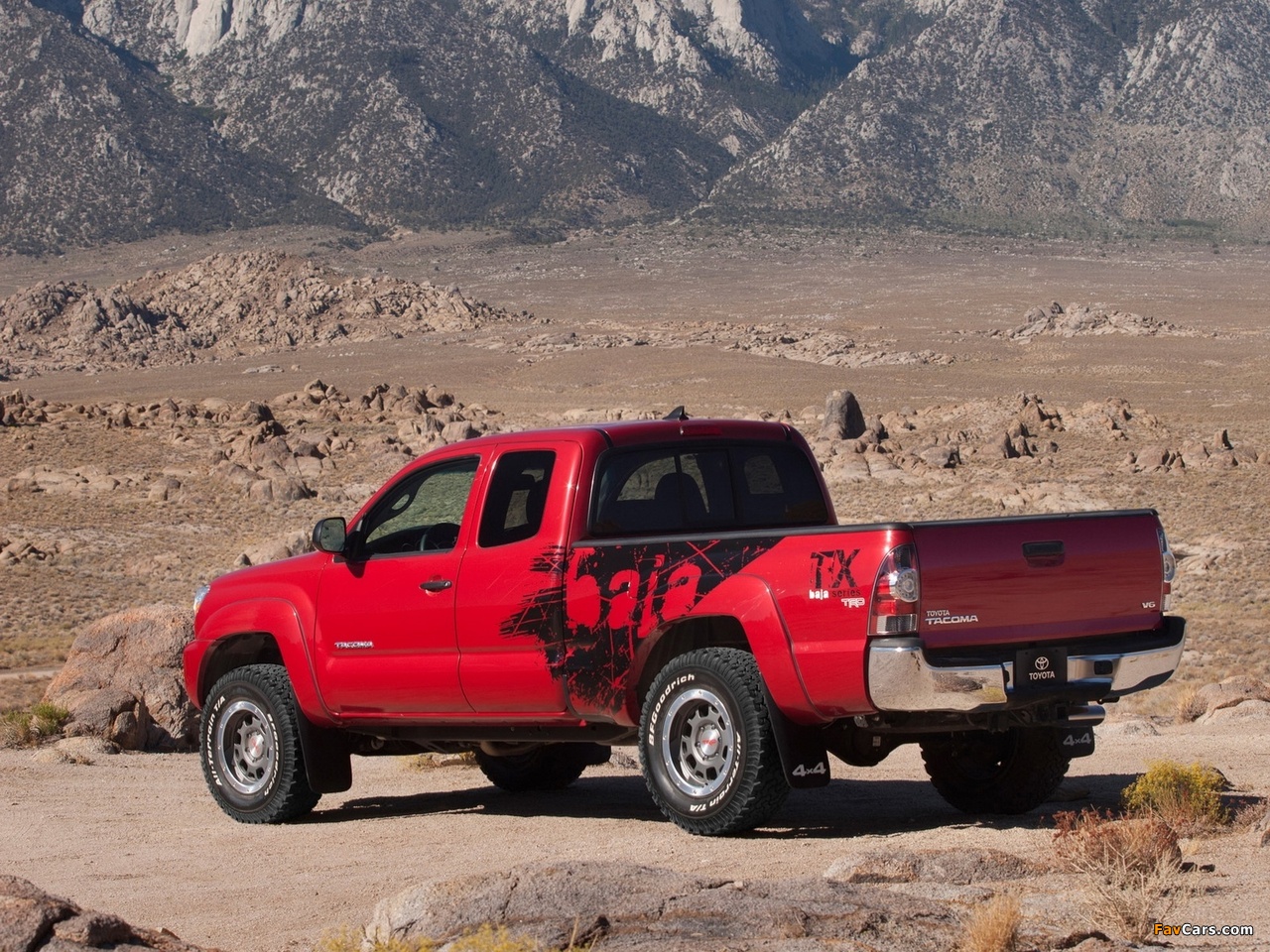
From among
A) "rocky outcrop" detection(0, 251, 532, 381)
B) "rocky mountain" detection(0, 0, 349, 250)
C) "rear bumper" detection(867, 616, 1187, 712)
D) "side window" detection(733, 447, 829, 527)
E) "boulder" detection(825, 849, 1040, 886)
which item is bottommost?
"boulder" detection(825, 849, 1040, 886)

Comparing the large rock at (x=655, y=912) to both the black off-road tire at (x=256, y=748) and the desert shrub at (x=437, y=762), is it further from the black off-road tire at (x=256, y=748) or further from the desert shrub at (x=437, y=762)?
the desert shrub at (x=437, y=762)

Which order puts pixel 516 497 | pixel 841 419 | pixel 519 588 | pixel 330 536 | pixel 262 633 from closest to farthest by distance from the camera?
pixel 519 588, pixel 516 497, pixel 330 536, pixel 262 633, pixel 841 419

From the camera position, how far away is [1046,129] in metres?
143

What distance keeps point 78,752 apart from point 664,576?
6254 millimetres

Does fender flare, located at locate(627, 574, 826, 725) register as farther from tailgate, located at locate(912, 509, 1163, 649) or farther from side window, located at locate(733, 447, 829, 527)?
side window, located at locate(733, 447, 829, 527)

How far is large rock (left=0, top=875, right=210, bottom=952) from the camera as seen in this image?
491 cm

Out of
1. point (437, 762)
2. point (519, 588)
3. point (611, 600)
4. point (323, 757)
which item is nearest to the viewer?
point (611, 600)

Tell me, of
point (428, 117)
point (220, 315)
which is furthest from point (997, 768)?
point (428, 117)

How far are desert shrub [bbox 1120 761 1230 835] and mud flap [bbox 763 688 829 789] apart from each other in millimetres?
1538

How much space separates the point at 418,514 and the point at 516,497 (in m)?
1.08

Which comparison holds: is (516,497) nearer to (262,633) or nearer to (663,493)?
(663,493)

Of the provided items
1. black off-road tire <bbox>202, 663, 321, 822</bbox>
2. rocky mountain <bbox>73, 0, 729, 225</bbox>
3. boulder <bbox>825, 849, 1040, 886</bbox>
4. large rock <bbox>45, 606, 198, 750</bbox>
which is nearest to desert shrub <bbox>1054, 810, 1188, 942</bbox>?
boulder <bbox>825, 849, 1040, 886</bbox>

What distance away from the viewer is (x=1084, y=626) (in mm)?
7602

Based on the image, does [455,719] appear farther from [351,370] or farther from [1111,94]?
[1111,94]
